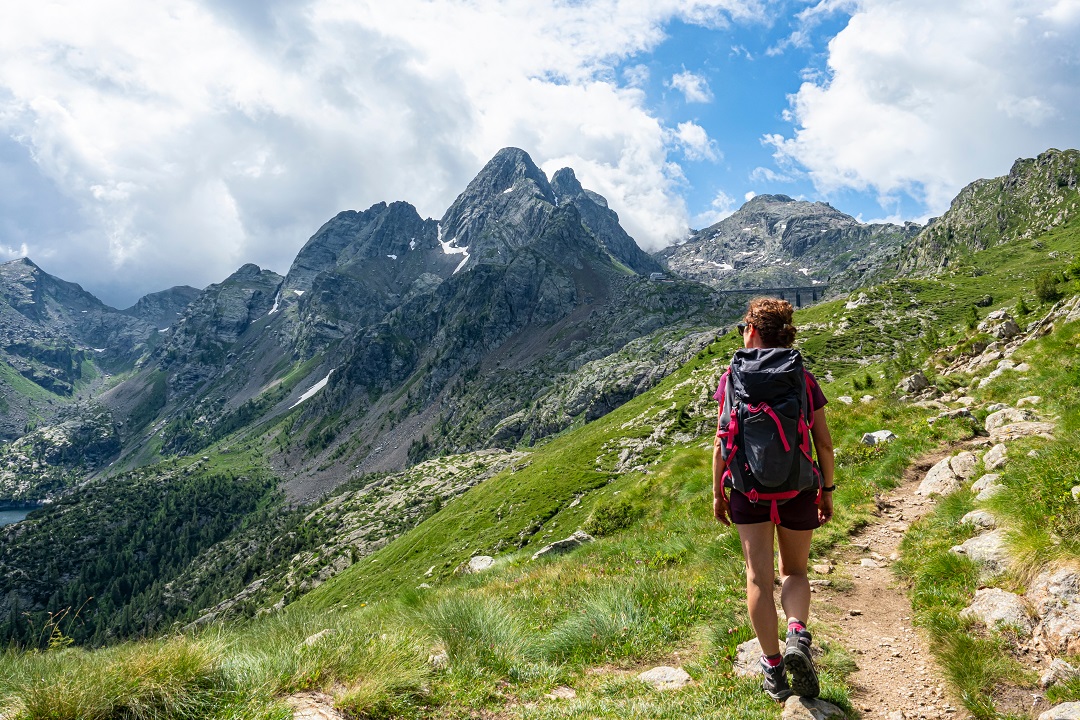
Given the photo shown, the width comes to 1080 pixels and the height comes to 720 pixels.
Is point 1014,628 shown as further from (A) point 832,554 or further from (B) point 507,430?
(B) point 507,430

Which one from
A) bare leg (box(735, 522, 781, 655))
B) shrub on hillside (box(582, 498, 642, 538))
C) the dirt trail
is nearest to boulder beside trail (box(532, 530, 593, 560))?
shrub on hillside (box(582, 498, 642, 538))

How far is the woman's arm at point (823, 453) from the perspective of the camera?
6051mm

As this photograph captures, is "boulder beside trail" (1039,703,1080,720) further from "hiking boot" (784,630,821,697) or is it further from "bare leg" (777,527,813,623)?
"bare leg" (777,527,813,623)

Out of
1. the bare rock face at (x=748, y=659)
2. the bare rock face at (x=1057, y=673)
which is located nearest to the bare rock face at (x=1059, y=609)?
the bare rock face at (x=1057, y=673)

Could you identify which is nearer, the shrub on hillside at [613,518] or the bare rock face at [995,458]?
the bare rock face at [995,458]

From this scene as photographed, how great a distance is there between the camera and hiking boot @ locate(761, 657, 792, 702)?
5621mm

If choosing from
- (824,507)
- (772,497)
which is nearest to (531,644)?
(772,497)

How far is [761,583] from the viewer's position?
586 cm

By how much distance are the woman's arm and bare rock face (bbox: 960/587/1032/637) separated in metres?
2.41

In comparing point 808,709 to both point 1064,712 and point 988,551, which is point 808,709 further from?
point 988,551

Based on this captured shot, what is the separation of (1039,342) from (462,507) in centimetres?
8482

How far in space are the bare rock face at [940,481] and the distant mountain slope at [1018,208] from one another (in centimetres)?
20105

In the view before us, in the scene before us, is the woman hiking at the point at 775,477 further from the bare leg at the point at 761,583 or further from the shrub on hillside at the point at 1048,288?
the shrub on hillside at the point at 1048,288

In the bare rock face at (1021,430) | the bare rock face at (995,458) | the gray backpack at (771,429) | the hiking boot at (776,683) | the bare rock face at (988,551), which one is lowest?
the hiking boot at (776,683)
